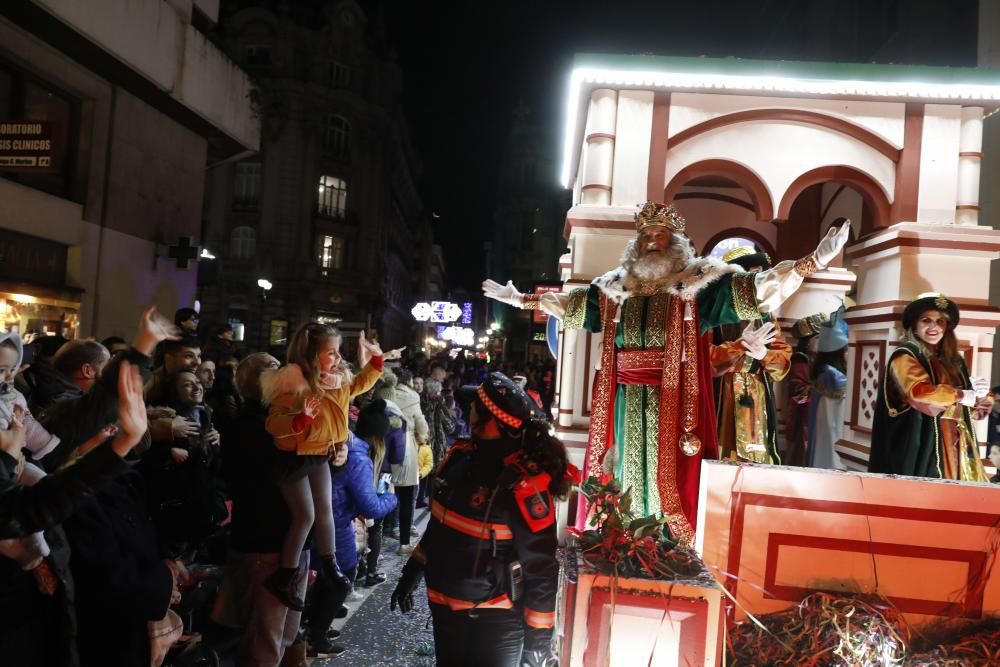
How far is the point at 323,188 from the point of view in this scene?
113ft

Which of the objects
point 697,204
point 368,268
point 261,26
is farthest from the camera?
point 368,268

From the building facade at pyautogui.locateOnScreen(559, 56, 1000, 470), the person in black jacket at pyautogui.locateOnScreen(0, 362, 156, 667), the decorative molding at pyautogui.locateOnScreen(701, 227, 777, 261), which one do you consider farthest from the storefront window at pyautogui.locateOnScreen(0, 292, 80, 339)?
the decorative molding at pyautogui.locateOnScreen(701, 227, 777, 261)

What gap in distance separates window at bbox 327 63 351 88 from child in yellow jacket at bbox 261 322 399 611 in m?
34.5

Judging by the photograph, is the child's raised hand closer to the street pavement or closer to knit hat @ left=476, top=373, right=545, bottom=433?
knit hat @ left=476, top=373, right=545, bottom=433

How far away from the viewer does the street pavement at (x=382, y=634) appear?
4305 mm

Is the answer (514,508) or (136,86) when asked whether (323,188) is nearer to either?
(136,86)

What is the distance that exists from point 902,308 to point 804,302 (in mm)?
2351

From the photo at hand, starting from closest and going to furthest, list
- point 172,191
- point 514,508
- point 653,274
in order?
1. point 514,508
2. point 653,274
3. point 172,191

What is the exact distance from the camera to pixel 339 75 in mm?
35000

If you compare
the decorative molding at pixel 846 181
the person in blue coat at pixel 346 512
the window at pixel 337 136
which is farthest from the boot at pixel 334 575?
the window at pixel 337 136

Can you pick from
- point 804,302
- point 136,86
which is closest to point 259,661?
point 804,302

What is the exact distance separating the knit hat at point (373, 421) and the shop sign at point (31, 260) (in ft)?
19.5

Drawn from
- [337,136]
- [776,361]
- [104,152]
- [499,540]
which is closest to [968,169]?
[776,361]

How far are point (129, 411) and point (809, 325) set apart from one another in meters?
7.01
